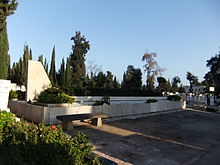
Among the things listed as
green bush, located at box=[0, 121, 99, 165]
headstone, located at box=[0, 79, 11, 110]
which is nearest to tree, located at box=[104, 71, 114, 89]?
headstone, located at box=[0, 79, 11, 110]

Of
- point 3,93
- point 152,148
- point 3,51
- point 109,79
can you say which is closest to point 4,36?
point 3,51

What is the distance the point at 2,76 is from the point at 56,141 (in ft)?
41.3

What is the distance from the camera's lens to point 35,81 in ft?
38.3

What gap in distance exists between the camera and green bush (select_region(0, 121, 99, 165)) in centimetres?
286

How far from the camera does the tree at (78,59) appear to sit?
3200 cm

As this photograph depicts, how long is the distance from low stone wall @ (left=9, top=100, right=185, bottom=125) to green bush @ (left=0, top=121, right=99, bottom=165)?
370cm

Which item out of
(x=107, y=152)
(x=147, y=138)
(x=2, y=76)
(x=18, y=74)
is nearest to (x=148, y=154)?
(x=107, y=152)

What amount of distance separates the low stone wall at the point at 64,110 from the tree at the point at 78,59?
18763 mm

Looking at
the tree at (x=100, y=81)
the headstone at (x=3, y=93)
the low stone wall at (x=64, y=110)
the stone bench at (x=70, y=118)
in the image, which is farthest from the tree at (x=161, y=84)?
the headstone at (x=3, y=93)

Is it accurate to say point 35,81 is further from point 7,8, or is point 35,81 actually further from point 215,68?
point 215,68

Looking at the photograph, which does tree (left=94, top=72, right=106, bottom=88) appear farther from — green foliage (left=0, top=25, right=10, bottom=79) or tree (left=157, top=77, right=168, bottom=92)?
green foliage (left=0, top=25, right=10, bottom=79)

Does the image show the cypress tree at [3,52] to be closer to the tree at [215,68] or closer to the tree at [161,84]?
the tree at [161,84]

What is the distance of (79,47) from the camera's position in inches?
1438

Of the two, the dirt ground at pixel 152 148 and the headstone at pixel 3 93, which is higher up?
the headstone at pixel 3 93
